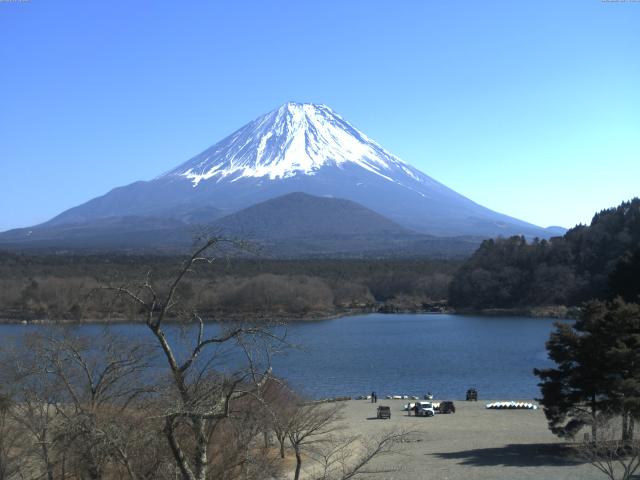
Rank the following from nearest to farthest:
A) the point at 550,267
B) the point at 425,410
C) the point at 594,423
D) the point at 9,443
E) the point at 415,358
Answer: the point at 9,443 → the point at 594,423 → the point at 425,410 → the point at 415,358 → the point at 550,267

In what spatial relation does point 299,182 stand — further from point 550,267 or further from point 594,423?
point 594,423

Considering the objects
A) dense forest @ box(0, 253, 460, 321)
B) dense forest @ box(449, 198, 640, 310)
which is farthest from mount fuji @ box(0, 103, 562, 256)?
dense forest @ box(449, 198, 640, 310)

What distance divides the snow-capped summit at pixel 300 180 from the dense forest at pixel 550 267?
8624 centimetres

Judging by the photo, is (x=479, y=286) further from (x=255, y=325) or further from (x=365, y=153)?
(x=365, y=153)

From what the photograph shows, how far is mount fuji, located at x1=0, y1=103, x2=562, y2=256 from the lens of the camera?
148000 millimetres

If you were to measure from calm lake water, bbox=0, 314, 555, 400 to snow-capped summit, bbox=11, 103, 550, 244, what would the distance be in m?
101

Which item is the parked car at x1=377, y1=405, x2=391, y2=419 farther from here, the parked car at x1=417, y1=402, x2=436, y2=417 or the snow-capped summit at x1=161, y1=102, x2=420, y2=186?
the snow-capped summit at x1=161, y1=102, x2=420, y2=186

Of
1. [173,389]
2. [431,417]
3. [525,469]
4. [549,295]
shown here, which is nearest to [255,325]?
[173,389]

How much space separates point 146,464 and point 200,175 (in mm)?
163986

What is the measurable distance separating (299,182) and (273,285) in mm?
107138

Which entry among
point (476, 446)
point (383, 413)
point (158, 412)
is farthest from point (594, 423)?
point (158, 412)

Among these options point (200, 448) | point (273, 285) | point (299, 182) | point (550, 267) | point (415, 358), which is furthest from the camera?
point (299, 182)

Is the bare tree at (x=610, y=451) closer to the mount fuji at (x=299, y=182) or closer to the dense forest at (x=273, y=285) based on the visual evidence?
the dense forest at (x=273, y=285)

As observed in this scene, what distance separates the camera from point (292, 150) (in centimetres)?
16650
